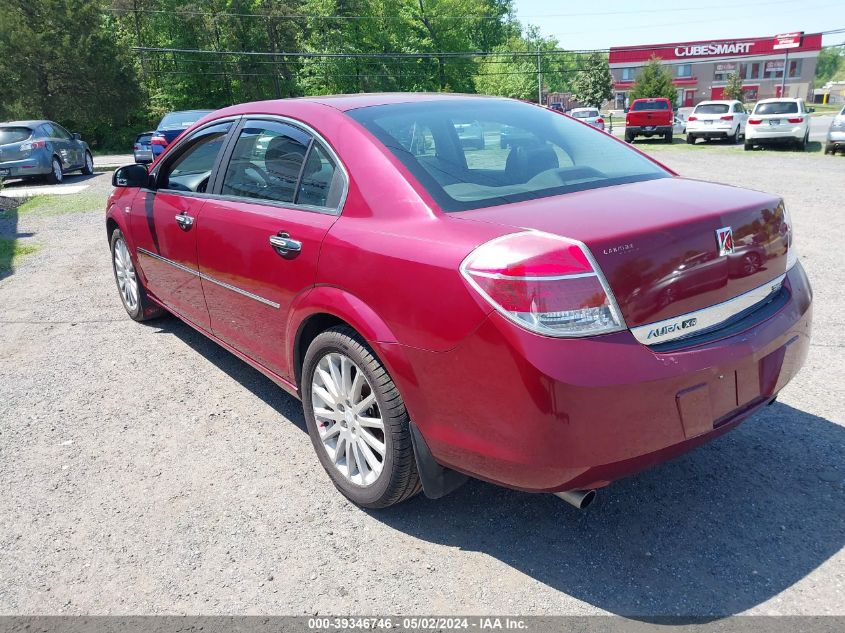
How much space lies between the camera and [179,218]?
13.6 feet

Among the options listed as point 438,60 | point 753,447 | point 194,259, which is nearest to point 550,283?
point 753,447

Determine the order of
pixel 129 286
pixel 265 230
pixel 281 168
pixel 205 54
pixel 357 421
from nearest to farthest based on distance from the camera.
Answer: pixel 357 421, pixel 265 230, pixel 281 168, pixel 129 286, pixel 205 54

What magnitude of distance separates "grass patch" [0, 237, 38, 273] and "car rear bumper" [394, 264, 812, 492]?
306 inches

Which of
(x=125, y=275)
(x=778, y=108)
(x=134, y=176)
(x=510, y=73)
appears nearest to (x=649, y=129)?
(x=778, y=108)

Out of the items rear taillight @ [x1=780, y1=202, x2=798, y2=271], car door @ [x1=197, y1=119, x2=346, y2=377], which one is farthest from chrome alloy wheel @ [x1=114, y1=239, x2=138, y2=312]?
rear taillight @ [x1=780, y1=202, x2=798, y2=271]

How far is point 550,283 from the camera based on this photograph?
83.7 inches

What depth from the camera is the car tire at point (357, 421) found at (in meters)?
2.64

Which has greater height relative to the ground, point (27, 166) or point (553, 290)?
point (553, 290)

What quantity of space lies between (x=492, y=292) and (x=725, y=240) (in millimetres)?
929

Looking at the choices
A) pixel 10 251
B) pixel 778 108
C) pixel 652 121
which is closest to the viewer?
pixel 10 251

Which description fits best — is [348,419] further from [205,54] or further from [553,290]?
[205,54]

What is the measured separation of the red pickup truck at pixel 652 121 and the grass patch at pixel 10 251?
2346cm

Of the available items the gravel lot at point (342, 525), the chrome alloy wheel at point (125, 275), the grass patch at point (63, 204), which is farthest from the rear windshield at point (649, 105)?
the chrome alloy wheel at point (125, 275)

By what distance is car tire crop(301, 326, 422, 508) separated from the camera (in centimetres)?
264
